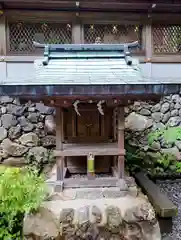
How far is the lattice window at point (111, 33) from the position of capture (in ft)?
19.1

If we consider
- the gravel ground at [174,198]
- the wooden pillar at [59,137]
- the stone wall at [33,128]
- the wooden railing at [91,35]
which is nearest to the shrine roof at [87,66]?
the wooden pillar at [59,137]

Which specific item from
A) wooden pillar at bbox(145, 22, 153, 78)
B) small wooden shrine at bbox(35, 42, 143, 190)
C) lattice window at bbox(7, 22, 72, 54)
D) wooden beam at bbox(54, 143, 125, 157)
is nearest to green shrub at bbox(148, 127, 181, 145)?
wooden pillar at bbox(145, 22, 153, 78)

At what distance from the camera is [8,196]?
336cm

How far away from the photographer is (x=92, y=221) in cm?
330

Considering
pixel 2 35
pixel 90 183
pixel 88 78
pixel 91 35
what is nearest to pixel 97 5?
pixel 91 35

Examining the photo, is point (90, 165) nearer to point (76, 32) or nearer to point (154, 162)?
point (154, 162)

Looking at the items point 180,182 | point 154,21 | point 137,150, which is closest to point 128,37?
point 154,21

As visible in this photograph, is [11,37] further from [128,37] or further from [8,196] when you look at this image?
[8,196]

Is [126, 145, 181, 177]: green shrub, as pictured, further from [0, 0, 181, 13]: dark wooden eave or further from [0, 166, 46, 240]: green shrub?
[0, 0, 181, 13]: dark wooden eave

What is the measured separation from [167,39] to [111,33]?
1412 millimetres

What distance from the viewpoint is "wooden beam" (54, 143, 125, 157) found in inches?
144

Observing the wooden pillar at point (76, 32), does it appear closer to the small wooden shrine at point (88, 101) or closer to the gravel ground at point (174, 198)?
the small wooden shrine at point (88, 101)

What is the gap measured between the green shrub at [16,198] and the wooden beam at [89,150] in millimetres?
579

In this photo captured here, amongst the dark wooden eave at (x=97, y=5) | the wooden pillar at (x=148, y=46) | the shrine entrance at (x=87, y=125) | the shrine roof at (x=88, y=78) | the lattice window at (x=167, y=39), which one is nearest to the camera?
the shrine roof at (x=88, y=78)
